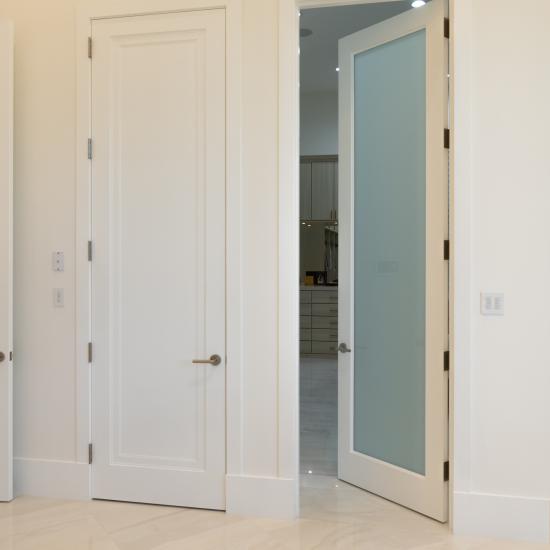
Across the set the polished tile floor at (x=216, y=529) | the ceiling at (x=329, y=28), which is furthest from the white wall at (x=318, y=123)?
the polished tile floor at (x=216, y=529)

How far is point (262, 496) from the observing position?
9.86 ft

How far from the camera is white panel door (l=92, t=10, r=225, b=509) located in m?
3.08

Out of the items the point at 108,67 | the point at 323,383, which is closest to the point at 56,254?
the point at 108,67

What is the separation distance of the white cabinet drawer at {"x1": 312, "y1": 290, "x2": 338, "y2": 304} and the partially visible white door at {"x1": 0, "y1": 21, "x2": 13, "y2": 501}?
5346 mm

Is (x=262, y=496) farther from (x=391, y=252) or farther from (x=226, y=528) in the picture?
(x=391, y=252)

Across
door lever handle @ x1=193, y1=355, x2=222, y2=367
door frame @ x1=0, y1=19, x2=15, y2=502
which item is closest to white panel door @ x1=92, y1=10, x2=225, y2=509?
door lever handle @ x1=193, y1=355, x2=222, y2=367

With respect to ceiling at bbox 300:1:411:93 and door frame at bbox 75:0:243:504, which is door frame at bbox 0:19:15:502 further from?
ceiling at bbox 300:1:411:93

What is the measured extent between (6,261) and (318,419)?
301 cm

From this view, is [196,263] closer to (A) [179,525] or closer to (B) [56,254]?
(B) [56,254]
